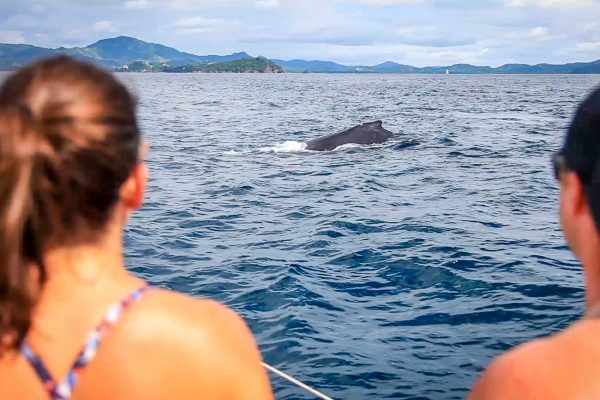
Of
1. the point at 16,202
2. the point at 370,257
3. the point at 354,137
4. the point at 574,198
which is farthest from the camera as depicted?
the point at 354,137

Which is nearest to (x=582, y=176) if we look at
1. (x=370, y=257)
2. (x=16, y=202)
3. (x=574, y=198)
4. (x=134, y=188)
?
(x=574, y=198)

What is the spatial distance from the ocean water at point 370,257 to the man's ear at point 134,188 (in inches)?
11.7

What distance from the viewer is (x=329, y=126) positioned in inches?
1529

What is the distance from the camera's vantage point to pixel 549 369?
2393 millimetres

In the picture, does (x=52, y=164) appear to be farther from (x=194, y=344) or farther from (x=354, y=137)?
(x=354, y=137)

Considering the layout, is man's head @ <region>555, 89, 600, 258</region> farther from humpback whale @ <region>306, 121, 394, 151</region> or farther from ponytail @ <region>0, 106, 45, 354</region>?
humpback whale @ <region>306, 121, 394, 151</region>

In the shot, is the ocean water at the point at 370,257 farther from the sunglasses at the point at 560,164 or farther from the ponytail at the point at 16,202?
the sunglasses at the point at 560,164

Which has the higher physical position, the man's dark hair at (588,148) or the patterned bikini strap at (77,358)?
the man's dark hair at (588,148)

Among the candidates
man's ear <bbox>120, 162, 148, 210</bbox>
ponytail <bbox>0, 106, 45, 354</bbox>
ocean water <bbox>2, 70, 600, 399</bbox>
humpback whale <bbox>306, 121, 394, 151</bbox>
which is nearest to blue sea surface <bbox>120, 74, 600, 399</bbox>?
ocean water <bbox>2, 70, 600, 399</bbox>

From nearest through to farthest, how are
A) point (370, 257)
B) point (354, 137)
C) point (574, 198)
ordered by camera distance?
point (574, 198) < point (370, 257) < point (354, 137)

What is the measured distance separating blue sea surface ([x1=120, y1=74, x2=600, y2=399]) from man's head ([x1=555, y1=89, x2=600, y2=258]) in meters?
1.79

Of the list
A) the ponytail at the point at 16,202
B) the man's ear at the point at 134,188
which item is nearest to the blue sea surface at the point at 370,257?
the man's ear at the point at 134,188

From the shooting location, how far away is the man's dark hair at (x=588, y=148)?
2.64 metres

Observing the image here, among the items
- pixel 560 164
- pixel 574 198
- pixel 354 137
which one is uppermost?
pixel 560 164
